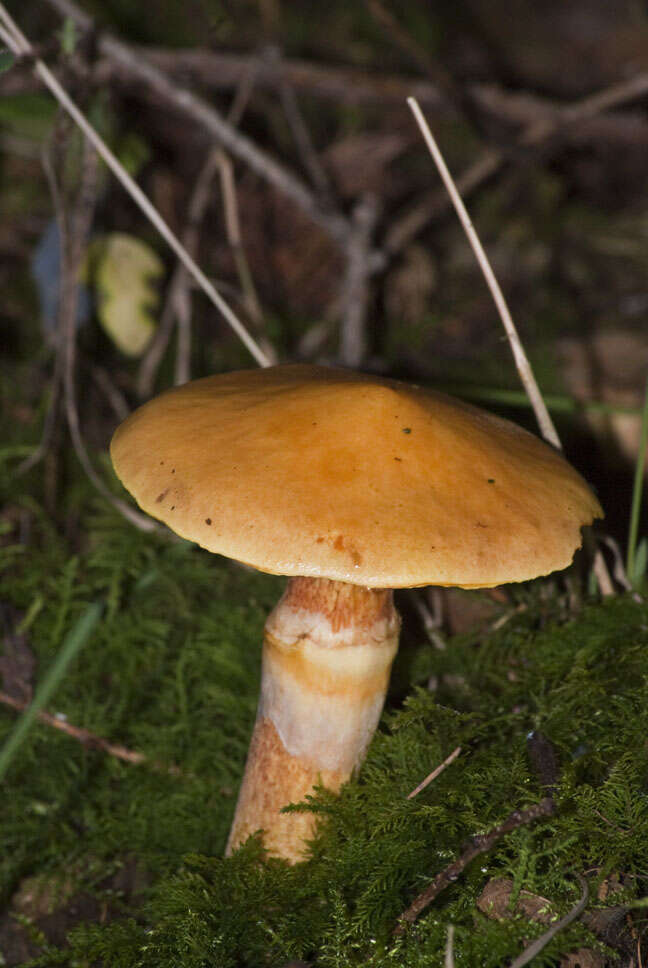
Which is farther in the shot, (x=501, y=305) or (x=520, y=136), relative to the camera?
(x=520, y=136)

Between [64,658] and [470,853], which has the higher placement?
[64,658]

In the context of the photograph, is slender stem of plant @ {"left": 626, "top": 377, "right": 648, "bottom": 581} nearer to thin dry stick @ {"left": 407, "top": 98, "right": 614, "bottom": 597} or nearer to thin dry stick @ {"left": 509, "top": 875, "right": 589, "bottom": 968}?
thin dry stick @ {"left": 407, "top": 98, "right": 614, "bottom": 597}

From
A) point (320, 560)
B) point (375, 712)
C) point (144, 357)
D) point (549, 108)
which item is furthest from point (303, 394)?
point (549, 108)

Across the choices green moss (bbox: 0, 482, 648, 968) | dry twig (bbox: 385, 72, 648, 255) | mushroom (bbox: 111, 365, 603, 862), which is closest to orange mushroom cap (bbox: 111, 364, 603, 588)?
mushroom (bbox: 111, 365, 603, 862)

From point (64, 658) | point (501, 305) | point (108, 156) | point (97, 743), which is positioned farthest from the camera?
point (97, 743)

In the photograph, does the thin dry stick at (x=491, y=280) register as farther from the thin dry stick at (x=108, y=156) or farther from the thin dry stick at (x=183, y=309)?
the thin dry stick at (x=183, y=309)

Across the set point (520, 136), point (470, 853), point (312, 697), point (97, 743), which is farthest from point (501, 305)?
point (520, 136)

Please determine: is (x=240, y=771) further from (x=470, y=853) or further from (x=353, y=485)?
(x=353, y=485)
